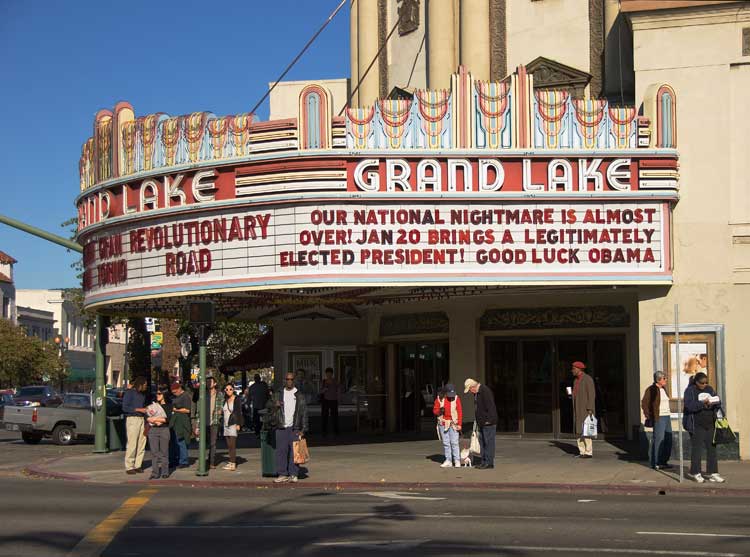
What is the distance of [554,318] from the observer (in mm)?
25500

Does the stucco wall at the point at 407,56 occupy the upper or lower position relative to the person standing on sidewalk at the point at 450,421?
upper

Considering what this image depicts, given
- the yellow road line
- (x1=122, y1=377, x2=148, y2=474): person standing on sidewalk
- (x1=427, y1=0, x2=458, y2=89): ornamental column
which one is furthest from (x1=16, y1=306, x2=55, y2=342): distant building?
the yellow road line

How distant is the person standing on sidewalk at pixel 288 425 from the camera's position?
60.3ft

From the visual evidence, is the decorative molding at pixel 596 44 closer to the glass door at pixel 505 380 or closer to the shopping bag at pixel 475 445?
the glass door at pixel 505 380

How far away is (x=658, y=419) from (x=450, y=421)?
3739mm

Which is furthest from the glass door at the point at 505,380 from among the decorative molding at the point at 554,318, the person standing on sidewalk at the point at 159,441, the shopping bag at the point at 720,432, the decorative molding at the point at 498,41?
the person standing on sidewalk at the point at 159,441

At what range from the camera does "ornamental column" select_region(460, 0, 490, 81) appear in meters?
28.0

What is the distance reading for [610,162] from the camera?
68.3 feet

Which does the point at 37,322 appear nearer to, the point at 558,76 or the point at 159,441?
the point at 558,76

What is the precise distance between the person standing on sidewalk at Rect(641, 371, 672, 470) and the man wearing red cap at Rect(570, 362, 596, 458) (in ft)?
5.77

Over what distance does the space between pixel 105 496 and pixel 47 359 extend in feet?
200

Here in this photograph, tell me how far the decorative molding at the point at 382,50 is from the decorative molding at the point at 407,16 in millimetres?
681

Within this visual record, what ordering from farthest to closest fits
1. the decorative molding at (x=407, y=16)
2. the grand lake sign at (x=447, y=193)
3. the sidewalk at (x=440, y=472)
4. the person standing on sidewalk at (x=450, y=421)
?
the decorative molding at (x=407, y=16) → the grand lake sign at (x=447, y=193) → the person standing on sidewalk at (x=450, y=421) → the sidewalk at (x=440, y=472)

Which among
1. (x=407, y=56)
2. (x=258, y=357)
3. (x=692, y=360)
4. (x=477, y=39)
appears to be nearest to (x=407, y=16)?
(x=407, y=56)
